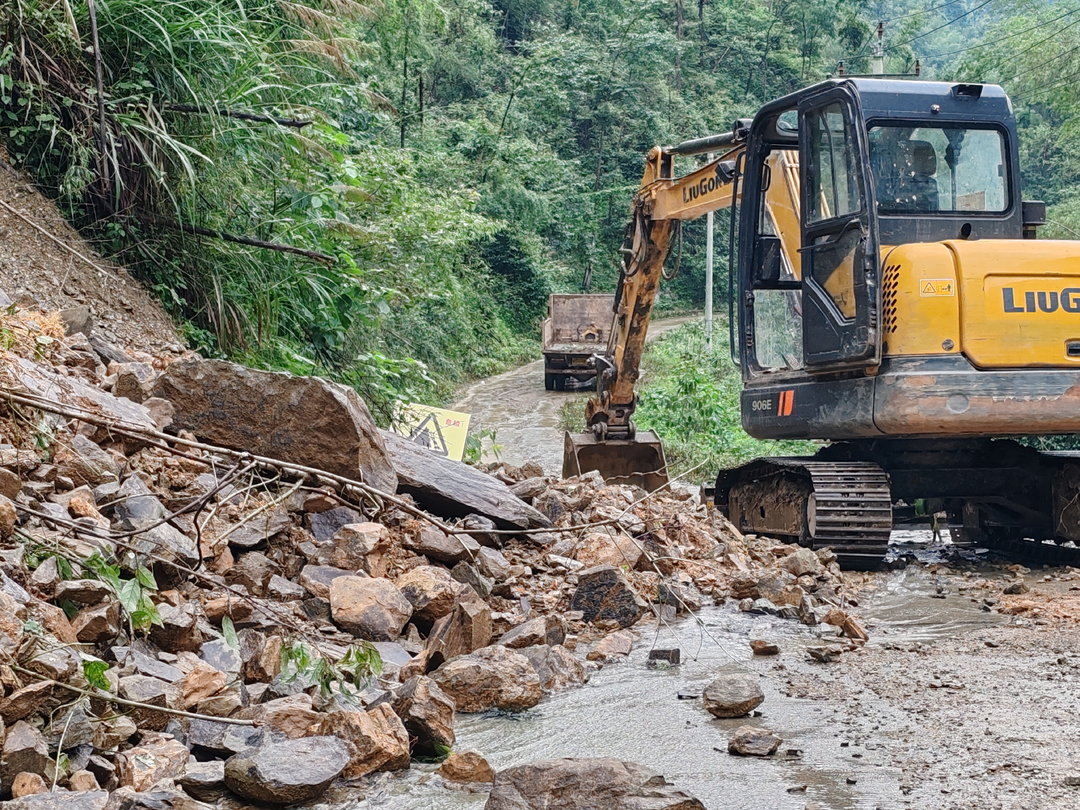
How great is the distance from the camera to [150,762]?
3086 mm

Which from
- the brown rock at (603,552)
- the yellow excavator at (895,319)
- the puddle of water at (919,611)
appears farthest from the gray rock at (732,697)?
the yellow excavator at (895,319)

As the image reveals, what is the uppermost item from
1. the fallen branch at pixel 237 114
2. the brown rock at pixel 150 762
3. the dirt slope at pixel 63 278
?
the fallen branch at pixel 237 114

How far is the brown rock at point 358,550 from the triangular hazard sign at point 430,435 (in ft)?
14.0

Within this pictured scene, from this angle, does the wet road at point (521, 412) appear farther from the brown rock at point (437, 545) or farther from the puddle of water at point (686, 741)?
the puddle of water at point (686, 741)

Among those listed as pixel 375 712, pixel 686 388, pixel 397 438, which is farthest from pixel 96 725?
pixel 686 388

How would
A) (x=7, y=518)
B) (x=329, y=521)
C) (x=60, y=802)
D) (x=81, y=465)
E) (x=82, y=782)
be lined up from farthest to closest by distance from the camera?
(x=329, y=521), (x=81, y=465), (x=7, y=518), (x=82, y=782), (x=60, y=802)

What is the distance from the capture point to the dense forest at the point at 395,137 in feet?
26.0

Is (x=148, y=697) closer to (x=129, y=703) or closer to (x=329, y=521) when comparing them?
(x=129, y=703)

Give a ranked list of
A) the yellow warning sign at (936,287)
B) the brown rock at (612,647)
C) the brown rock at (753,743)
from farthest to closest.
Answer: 1. the yellow warning sign at (936,287)
2. the brown rock at (612,647)
3. the brown rock at (753,743)

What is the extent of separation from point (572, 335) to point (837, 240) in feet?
61.0

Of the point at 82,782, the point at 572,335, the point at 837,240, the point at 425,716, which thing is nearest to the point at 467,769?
the point at 425,716

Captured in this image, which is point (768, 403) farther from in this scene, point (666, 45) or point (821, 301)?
point (666, 45)

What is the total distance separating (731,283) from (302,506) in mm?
4339

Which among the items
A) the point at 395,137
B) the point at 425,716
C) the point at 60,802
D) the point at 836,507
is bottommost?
the point at 836,507
